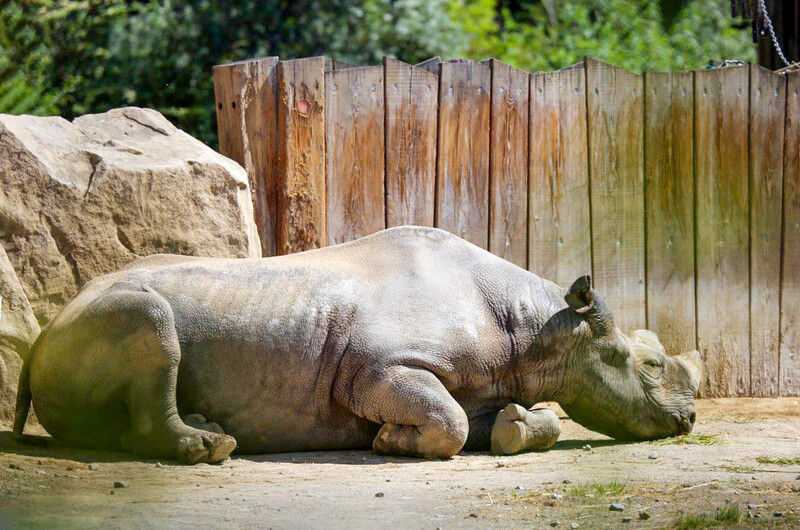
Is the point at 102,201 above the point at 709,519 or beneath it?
above

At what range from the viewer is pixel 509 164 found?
736 cm

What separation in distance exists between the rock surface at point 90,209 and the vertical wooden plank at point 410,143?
92cm

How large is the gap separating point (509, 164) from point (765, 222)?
1.69m

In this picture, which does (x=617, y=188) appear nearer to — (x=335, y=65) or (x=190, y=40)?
(x=335, y=65)

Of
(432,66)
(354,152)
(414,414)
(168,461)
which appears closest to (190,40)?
(432,66)

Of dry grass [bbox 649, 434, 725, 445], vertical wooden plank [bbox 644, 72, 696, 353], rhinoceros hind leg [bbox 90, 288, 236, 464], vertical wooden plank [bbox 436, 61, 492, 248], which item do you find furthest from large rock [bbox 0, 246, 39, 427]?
vertical wooden plank [bbox 644, 72, 696, 353]

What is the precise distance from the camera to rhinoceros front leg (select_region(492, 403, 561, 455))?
5801 mm

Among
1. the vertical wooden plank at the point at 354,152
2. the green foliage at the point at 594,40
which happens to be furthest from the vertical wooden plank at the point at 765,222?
the green foliage at the point at 594,40

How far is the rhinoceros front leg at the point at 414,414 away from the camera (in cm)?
562

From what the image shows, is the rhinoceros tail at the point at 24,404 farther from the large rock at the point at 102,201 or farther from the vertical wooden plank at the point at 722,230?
the vertical wooden plank at the point at 722,230

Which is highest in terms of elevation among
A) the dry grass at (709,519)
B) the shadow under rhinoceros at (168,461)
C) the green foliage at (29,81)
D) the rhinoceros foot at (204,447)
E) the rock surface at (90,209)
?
the green foliage at (29,81)

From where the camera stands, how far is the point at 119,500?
4.34 m

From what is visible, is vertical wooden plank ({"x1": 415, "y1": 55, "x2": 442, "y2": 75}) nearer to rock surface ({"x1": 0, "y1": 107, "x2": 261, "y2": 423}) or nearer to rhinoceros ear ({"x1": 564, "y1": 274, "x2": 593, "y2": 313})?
rock surface ({"x1": 0, "y1": 107, "x2": 261, "y2": 423})

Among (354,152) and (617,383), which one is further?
(354,152)
